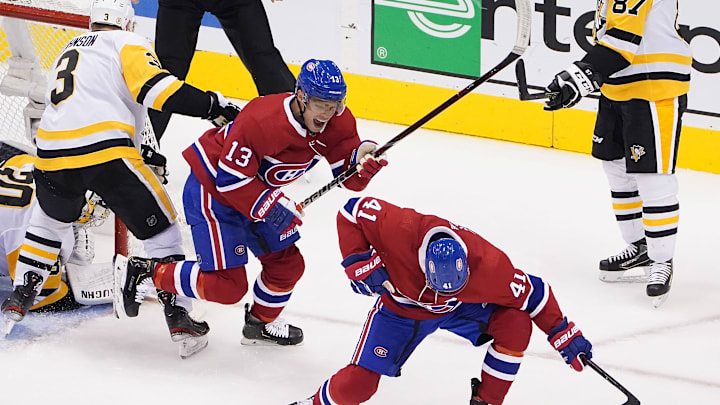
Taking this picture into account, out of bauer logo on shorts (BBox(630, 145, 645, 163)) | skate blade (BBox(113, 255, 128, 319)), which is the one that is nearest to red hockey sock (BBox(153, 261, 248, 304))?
skate blade (BBox(113, 255, 128, 319))

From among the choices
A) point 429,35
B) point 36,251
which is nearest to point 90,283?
point 36,251

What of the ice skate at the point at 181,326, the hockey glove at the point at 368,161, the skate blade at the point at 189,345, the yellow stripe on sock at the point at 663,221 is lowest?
the skate blade at the point at 189,345

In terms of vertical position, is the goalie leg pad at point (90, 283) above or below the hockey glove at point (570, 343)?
below

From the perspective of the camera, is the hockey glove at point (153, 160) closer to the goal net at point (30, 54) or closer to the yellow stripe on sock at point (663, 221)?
the goal net at point (30, 54)

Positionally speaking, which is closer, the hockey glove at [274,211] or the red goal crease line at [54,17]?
the hockey glove at [274,211]

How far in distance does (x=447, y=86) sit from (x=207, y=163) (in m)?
2.31

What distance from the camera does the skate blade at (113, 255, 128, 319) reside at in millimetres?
3605

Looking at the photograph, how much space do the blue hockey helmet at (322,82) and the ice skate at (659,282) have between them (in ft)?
4.85

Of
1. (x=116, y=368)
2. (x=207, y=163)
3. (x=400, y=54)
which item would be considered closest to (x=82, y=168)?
(x=207, y=163)

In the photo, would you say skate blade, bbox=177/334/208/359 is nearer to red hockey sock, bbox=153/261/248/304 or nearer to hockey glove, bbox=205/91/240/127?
red hockey sock, bbox=153/261/248/304

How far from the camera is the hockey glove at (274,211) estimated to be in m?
3.33

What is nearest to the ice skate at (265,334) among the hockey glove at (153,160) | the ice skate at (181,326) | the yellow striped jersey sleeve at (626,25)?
the ice skate at (181,326)

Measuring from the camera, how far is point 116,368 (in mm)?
3588

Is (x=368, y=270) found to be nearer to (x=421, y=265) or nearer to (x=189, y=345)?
(x=421, y=265)
